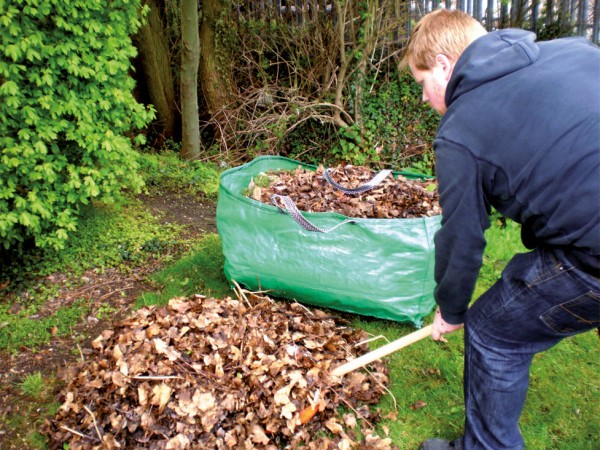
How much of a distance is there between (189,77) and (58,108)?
127 inches

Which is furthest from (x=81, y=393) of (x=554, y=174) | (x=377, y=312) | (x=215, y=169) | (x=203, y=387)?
(x=215, y=169)

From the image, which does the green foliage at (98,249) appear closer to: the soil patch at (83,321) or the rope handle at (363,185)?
the soil patch at (83,321)

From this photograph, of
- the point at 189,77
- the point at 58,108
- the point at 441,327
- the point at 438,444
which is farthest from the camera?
the point at 189,77

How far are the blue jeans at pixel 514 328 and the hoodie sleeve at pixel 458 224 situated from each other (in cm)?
14

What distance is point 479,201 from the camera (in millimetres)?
1817

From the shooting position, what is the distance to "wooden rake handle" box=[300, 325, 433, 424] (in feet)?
8.07

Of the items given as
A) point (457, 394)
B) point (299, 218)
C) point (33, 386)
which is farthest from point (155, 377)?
point (457, 394)

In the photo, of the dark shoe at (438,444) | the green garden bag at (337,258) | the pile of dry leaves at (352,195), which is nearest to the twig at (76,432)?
the green garden bag at (337,258)

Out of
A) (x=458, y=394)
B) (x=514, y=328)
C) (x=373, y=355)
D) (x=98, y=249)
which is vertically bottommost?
(x=458, y=394)

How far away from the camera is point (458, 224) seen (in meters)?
1.87

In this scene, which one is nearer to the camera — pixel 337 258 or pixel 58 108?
pixel 337 258

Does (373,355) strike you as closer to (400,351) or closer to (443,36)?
(400,351)

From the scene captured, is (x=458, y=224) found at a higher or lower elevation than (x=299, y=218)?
higher

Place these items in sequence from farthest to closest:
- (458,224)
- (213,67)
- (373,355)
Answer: (213,67)
(373,355)
(458,224)
